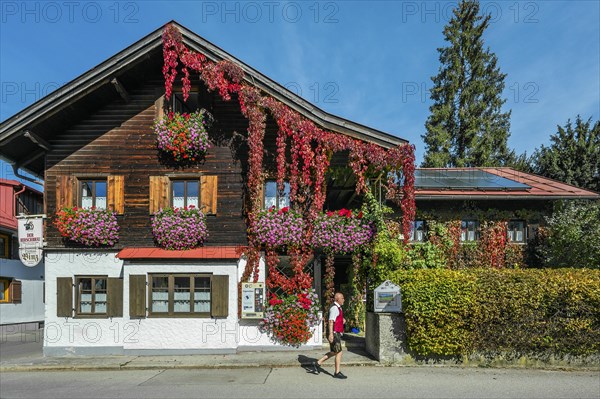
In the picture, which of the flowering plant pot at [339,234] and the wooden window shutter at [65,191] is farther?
the wooden window shutter at [65,191]

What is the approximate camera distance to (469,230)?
16672 millimetres

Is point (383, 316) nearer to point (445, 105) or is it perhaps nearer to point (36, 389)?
point (36, 389)

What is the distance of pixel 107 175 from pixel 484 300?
474 inches

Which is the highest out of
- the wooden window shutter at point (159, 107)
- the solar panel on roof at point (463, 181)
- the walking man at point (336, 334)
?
the wooden window shutter at point (159, 107)

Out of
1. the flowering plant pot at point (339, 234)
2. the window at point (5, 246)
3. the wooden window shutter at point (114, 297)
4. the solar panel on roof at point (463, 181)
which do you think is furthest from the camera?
the window at point (5, 246)

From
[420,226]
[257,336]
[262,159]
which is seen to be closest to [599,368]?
[420,226]

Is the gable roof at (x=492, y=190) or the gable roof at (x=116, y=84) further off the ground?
the gable roof at (x=116, y=84)

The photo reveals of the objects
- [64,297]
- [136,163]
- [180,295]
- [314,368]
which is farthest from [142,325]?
[314,368]

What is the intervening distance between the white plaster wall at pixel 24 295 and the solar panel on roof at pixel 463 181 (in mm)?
21377

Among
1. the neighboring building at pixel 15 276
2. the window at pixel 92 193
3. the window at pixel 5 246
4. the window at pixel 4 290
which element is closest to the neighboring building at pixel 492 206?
the window at pixel 92 193

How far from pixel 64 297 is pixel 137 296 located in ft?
8.11

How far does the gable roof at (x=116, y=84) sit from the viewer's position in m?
12.7

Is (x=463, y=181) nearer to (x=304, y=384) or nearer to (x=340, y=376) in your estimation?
(x=340, y=376)

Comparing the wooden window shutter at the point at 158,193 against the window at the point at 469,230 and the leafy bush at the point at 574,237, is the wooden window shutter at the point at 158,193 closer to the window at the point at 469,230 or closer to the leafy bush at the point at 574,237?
the window at the point at 469,230
